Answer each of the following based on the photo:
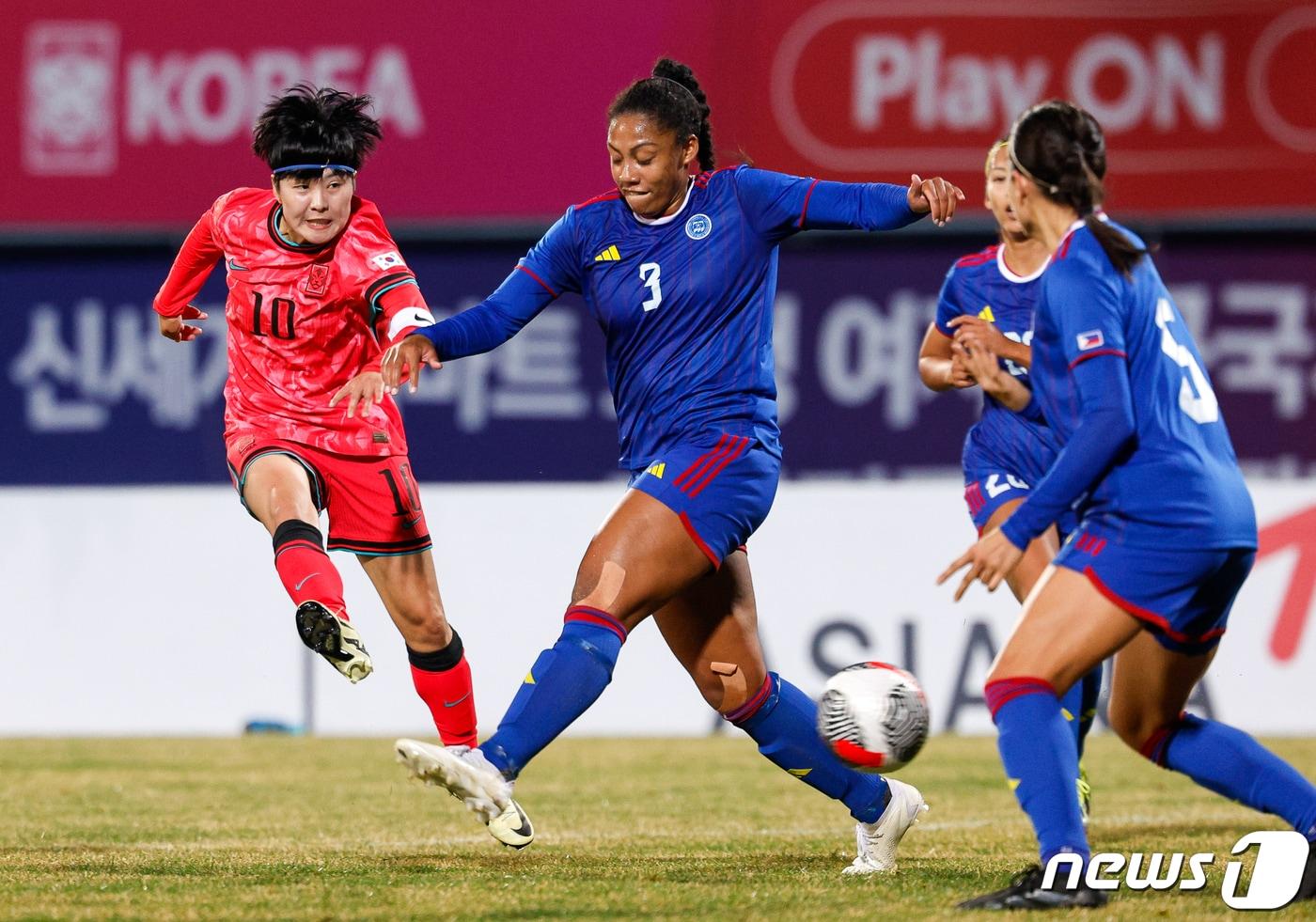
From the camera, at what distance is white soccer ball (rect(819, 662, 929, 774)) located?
4.88 meters

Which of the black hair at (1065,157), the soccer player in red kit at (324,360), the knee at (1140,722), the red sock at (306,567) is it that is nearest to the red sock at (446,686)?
the soccer player in red kit at (324,360)

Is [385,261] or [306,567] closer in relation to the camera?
[306,567]

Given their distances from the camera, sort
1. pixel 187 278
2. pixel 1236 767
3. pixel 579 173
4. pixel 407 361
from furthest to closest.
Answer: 1. pixel 579 173
2. pixel 187 278
3. pixel 407 361
4. pixel 1236 767

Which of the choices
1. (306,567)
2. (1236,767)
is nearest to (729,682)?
(1236,767)

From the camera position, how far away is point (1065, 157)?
4.27m

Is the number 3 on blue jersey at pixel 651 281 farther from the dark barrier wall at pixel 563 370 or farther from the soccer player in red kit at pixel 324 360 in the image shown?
the dark barrier wall at pixel 563 370

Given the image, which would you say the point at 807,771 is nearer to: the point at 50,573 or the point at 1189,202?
the point at 50,573

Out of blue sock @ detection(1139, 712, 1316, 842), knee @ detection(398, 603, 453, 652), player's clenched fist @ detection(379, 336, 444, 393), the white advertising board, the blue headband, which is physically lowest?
the white advertising board

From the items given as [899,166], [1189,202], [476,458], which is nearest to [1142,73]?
[1189,202]

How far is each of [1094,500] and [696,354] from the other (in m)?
1.29

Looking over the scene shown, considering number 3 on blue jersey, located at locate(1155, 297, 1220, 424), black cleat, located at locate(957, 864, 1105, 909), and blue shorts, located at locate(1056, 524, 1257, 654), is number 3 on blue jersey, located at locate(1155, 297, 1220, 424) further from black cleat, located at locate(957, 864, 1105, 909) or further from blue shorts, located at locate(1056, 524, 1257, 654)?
black cleat, located at locate(957, 864, 1105, 909)

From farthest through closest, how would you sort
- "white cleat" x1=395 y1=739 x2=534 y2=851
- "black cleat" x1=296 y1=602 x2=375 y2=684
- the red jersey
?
the red jersey
"black cleat" x1=296 y1=602 x2=375 y2=684
"white cleat" x1=395 y1=739 x2=534 y2=851

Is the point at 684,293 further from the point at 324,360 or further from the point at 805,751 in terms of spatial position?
the point at 324,360

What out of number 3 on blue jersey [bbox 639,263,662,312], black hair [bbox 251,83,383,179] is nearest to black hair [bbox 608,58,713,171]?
number 3 on blue jersey [bbox 639,263,662,312]
